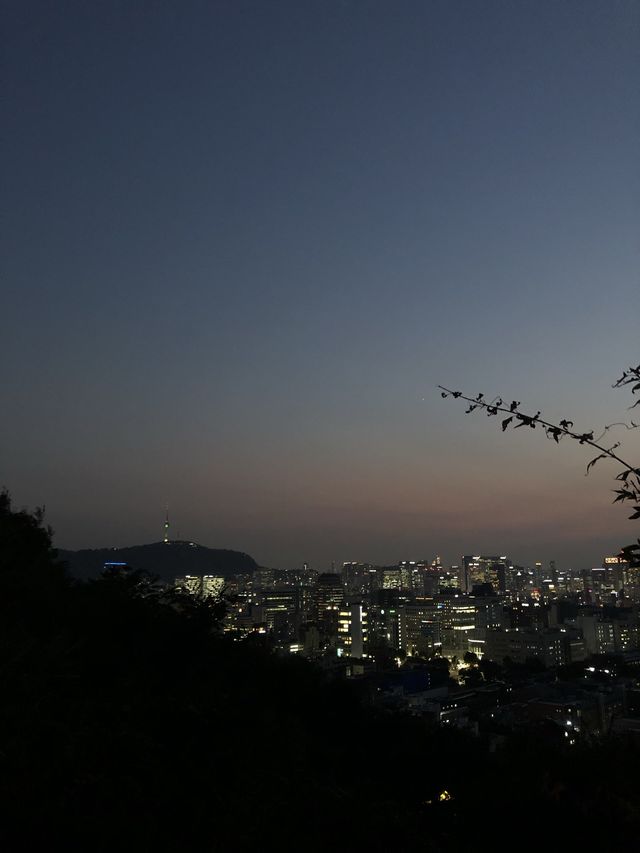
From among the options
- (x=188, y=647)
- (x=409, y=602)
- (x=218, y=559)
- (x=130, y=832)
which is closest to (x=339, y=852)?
(x=130, y=832)

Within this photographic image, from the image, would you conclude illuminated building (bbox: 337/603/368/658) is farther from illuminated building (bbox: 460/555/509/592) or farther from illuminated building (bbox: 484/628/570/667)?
illuminated building (bbox: 460/555/509/592)

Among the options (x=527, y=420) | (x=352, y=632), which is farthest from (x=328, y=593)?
(x=527, y=420)

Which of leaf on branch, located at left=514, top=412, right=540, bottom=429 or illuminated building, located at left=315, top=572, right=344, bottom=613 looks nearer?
leaf on branch, located at left=514, top=412, right=540, bottom=429

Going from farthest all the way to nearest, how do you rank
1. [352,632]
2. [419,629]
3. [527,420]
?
[419,629]
[352,632]
[527,420]

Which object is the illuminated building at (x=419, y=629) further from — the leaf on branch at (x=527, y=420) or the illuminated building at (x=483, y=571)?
the leaf on branch at (x=527, y=420)

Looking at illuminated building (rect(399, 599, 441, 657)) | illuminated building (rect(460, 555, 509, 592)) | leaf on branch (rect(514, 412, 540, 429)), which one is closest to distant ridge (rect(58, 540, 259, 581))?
illuminated building (rect(399, 599, 441, 657))

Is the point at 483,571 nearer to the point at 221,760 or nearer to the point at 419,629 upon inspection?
the point at 419,629

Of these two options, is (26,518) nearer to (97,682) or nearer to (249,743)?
(97,682)

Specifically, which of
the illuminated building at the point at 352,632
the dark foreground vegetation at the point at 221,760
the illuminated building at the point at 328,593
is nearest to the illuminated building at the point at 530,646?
the illuminated building at the point at 352,632
